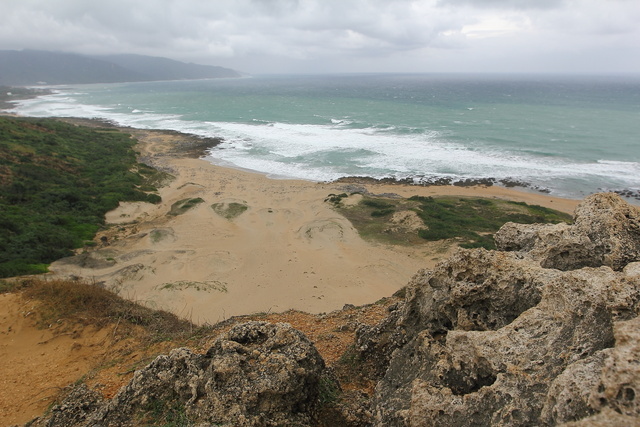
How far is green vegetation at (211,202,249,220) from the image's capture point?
2295 centimetres

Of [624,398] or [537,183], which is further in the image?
[537,183]

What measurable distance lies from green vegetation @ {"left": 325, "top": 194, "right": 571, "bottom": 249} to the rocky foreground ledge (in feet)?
41.1

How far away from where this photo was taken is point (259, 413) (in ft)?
14.2

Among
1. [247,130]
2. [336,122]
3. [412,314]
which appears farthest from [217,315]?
[336,122]

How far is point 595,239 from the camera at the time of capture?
5.71 metres

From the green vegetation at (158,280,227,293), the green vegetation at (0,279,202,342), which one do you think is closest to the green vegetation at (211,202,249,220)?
the green vegetation at (158,280,227,293)

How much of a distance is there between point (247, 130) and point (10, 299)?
49448 mm

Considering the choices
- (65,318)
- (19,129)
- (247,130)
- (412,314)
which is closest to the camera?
(412,314)

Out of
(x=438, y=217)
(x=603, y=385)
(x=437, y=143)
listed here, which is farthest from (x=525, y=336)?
(x=437, y=143)

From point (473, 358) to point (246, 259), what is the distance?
14.2 m

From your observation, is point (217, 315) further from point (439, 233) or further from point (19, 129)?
point (19, 129)

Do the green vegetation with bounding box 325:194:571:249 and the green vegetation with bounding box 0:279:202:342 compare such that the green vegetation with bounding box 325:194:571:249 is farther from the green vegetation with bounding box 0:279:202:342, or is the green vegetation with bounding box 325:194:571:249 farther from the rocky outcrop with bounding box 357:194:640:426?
the green vegetation with bounding box 0:279:202:342

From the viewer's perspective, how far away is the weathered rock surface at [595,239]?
5438 mm

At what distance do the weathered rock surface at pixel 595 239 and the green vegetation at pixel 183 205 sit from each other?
20963 mm
